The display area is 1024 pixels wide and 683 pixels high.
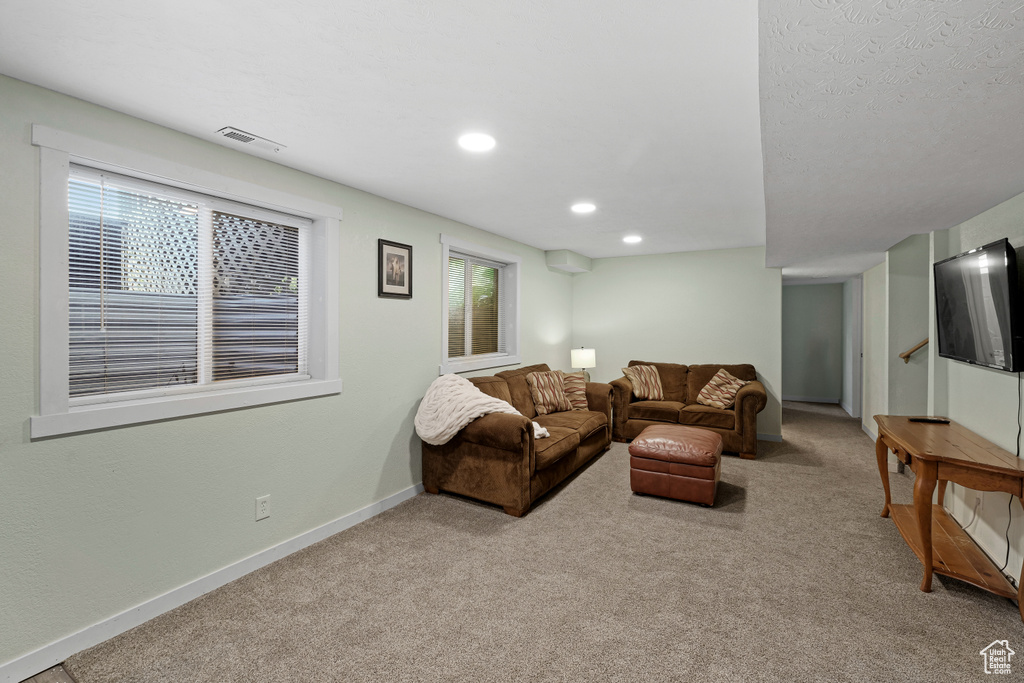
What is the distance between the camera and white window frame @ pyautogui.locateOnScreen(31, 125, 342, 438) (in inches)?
72.6

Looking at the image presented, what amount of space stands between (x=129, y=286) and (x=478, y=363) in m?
2.76

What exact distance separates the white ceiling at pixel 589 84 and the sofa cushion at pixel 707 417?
250 centimetres

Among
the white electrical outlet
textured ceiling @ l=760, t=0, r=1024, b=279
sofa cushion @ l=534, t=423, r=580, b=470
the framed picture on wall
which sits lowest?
the white electrical outlet

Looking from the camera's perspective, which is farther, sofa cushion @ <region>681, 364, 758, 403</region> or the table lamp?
the table lamp

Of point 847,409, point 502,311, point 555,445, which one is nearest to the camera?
point 555,445

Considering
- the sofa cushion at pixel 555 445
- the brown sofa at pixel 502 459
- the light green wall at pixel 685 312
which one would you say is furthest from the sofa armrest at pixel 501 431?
the light green wall at pixel 685 312

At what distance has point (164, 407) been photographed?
2.19m

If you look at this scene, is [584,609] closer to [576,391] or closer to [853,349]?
[576,391]

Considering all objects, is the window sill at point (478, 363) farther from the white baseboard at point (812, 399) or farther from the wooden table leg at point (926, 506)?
the white baseboard at point (812, 399)

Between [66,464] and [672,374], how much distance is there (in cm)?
531

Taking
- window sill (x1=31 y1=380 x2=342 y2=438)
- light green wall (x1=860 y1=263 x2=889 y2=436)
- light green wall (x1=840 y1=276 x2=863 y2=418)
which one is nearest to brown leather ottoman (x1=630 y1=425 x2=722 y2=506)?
window sill (x1=31 y1=380 x2=342 y2=438)

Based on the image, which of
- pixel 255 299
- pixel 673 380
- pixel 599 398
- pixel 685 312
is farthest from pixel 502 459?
pixel 685 312

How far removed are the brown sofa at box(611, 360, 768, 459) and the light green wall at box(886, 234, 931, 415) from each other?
107 cm

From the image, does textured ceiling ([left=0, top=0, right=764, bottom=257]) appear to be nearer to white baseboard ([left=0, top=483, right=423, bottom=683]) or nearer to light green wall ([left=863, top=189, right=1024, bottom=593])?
light green wall ([left=863, top=189, right=1024, bottom=593])
